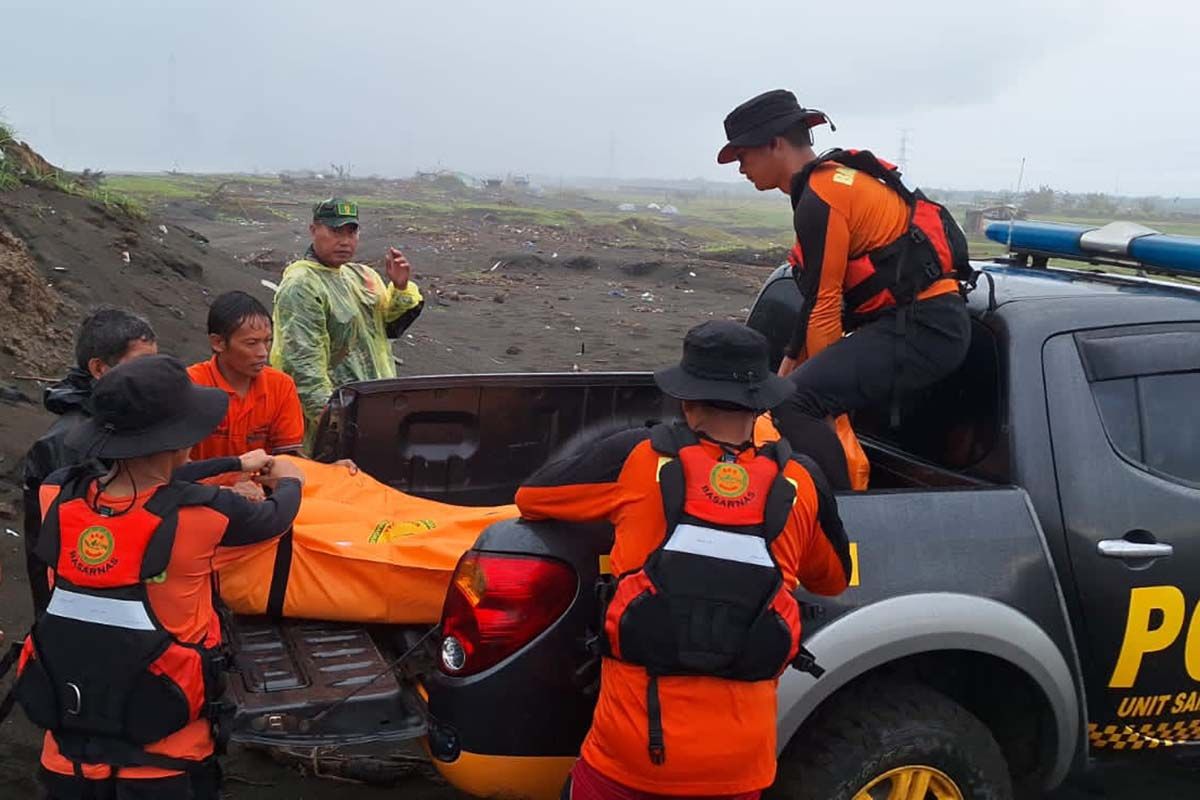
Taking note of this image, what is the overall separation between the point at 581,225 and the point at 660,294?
18.3m

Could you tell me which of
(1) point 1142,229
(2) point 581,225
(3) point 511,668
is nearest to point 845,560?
(3) point 511,668

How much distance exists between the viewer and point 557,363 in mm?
13898

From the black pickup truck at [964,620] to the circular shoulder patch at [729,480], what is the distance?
1.58ft

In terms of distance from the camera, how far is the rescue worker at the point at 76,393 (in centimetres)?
344

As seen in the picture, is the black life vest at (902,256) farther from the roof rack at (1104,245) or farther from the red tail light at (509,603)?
the red tail light at (509,603)

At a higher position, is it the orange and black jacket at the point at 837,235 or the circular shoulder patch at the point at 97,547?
the orange and black jacket at the point at 837,235

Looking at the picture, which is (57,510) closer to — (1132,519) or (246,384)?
(246,384)

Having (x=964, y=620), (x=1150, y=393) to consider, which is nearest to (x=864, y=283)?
(x=1150, y=393)

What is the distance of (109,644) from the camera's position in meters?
2.48

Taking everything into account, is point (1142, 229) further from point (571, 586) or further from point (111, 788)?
point (111, 788)

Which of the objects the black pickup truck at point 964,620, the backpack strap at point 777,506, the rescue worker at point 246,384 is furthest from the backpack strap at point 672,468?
the rescue worker at point 246,384

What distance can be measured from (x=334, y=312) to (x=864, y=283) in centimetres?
268

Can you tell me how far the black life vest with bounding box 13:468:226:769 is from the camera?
247 centimetres

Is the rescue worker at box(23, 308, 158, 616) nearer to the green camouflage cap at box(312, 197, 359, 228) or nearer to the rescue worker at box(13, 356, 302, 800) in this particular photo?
the rescue worker at box(13, 356, 302, 800)
